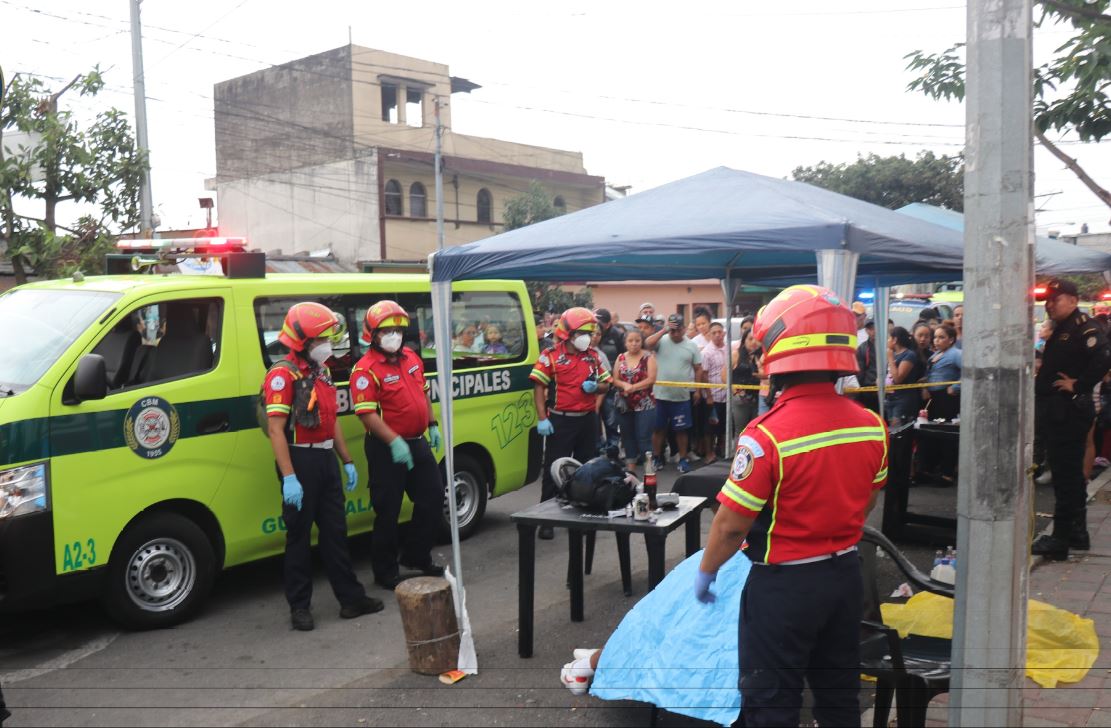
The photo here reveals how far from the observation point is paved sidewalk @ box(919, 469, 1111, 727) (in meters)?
4.16

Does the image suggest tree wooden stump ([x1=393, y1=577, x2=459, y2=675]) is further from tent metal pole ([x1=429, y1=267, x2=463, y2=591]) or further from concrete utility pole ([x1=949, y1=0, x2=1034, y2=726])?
concrete utility pole ([x1=949, y1=0, x2=1034, y2=726])

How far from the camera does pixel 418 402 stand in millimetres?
6531

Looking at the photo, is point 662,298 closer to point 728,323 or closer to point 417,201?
point 417,201

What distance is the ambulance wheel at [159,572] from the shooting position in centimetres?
548

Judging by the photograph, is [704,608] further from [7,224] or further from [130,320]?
→ [7,224]

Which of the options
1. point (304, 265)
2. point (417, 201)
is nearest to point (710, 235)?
point (304, 265)

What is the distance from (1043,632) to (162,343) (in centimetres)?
542

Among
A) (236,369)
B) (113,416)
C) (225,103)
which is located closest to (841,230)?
(236,369)

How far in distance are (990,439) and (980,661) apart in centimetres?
81

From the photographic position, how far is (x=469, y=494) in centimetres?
793

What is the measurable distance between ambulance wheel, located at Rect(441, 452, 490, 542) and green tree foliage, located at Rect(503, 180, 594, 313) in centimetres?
1996

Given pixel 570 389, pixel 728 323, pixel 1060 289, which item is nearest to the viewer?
pixel 1060 289

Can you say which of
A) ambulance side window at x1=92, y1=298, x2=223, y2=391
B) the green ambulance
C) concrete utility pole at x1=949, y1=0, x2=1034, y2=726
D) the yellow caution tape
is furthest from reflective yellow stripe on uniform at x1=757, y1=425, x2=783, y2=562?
the yellow caution tape

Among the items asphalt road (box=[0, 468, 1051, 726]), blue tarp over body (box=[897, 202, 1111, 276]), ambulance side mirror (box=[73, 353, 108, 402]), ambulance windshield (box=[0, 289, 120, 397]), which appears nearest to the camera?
asphalt road (box=[0, 468, 1051, 726])
